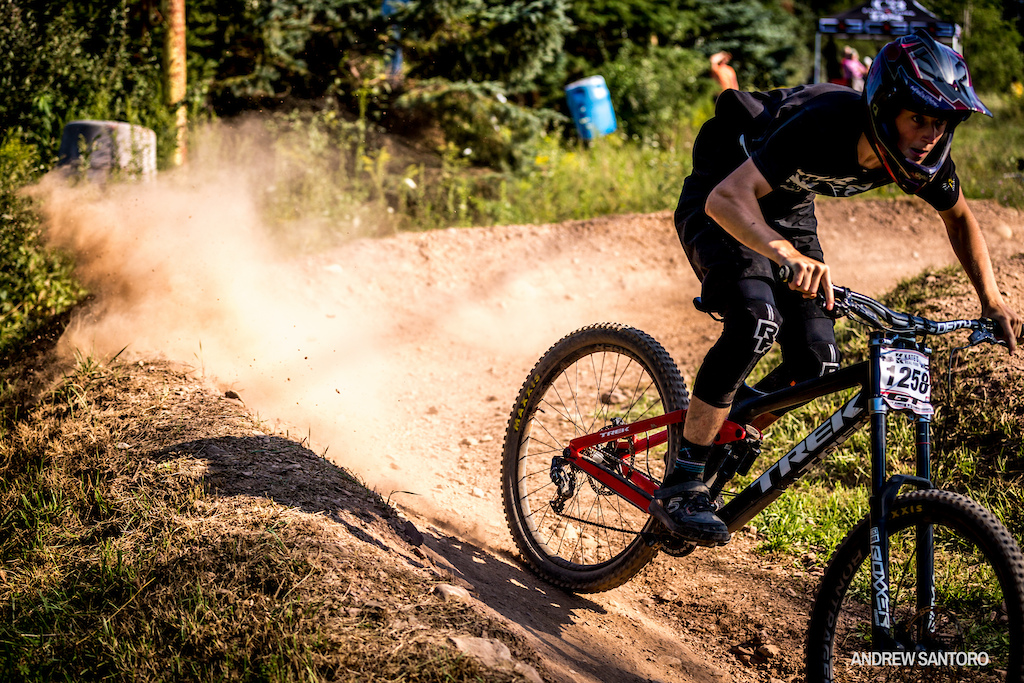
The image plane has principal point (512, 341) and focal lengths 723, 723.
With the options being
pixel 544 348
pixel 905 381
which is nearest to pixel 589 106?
pixel 544 348

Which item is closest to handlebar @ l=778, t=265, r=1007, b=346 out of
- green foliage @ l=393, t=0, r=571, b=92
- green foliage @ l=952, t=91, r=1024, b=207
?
green foliage @ l=952, t=91, r=1024, b=207

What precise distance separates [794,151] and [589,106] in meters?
10.00

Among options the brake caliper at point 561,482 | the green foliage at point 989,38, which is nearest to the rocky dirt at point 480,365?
the brake caliper at point 561,482

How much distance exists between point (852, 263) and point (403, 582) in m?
6.64

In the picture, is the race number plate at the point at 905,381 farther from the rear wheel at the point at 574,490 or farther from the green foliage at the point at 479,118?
the green foliage at the point at 479,118

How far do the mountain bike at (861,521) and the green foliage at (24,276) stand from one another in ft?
13.3

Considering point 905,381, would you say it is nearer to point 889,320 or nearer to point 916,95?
A: point 889,320

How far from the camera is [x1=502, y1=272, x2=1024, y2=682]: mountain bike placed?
214 cm

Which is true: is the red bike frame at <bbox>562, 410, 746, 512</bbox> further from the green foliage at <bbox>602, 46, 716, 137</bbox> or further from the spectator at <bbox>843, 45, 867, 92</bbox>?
the spectator at <bbox>843, 45, 867, 92</bbox>

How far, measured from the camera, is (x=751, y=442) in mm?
2826

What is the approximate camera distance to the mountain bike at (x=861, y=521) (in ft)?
7.01

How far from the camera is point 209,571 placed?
2.57m

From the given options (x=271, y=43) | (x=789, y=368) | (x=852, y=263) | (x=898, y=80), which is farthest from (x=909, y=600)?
(x=271, y=43)

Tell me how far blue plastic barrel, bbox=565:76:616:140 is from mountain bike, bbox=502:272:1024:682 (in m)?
8.81
